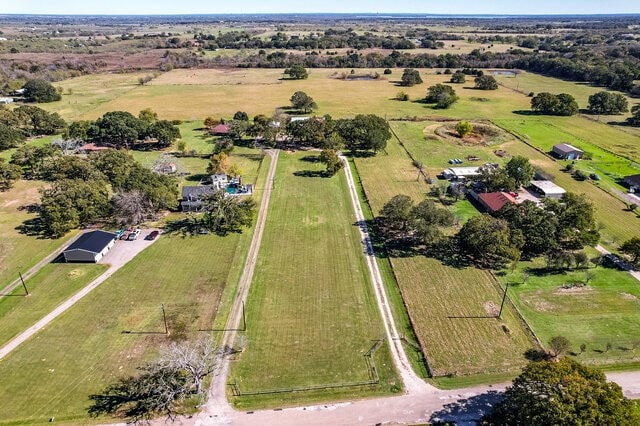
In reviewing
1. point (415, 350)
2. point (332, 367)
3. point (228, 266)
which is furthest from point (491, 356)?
point (228, 266)

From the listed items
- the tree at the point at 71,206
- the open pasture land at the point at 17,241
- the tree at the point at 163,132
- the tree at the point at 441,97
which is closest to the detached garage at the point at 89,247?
the open pasture land at the point at 17,241

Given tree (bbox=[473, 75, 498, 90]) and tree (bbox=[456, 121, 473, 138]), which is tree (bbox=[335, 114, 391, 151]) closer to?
tree (bbox=[456, 121, 473, 138])

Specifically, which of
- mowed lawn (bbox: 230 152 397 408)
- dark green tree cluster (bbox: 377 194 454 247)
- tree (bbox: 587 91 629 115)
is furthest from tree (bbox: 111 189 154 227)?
tree (bbox: 587 91 629 115)

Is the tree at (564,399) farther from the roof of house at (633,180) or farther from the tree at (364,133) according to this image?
the tree at (364,133)

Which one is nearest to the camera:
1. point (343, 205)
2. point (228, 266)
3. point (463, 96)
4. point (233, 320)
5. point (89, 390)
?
point (89, 390)

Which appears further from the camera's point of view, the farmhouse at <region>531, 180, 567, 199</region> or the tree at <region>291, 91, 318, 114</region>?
the tree at <region>291, 91, 318, 114</region>

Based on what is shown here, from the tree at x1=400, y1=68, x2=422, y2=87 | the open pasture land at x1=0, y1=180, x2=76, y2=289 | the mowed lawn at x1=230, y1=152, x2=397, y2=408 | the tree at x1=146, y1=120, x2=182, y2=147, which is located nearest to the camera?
the mowed lawn at x1=230, y1=152, x2=397, y2=408

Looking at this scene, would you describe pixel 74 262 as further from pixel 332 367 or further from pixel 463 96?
pixel 463 96

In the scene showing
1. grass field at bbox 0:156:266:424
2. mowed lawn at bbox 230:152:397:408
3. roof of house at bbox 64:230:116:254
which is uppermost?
roof of house at bbox 64:230:116:254
